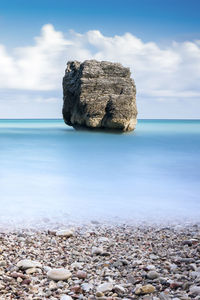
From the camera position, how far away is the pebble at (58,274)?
12.2ft

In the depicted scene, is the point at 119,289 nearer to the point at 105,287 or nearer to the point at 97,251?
the point at 105,287

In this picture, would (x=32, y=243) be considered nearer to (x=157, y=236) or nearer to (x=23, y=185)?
(x=157, y=236)

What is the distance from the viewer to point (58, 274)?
3.75 meters

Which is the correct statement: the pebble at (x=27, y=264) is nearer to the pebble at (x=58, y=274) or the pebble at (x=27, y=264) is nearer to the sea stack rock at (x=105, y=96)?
the pebble at (x=58, y=274)

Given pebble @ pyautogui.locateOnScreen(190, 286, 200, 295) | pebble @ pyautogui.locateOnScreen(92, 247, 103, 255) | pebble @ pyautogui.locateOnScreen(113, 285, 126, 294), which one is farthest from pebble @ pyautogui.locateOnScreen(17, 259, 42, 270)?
pebble @ pyautogui.locateOnScreen(190, 286, 200, 295)

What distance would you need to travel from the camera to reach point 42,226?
588cm

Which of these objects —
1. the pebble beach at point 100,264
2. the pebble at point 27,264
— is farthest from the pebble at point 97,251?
the pebble at point 27,264

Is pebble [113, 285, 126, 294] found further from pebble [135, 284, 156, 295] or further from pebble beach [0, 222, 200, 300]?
pebble [135, 284, 156, 295]

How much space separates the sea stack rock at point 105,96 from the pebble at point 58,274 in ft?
92.0

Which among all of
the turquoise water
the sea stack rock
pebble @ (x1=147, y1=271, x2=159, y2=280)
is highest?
the sea stack rock

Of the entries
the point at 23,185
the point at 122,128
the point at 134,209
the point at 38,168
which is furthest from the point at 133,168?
the point at 122,128

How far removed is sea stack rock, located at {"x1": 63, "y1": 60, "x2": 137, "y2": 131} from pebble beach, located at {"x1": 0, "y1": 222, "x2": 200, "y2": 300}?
87.4 feet

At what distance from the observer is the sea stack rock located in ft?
105

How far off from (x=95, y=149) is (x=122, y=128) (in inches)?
451
